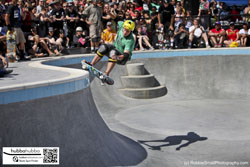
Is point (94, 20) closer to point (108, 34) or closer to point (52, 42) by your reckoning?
point (108, 34)

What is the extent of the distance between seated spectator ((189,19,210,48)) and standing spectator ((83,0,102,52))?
4388mm

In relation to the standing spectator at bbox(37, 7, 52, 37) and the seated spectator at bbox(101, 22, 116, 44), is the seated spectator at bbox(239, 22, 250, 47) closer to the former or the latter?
the seated spectator at bbox(101, 22, 116, 44)

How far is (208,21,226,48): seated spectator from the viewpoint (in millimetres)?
16763

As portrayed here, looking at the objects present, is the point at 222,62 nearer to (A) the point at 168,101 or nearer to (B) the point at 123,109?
(A) the point at 168,101

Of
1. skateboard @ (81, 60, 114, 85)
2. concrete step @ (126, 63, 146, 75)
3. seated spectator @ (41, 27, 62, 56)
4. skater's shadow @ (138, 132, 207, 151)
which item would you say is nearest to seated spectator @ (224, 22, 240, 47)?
concrete step @ (126, 63, 146, 75)

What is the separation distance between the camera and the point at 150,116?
472 inches

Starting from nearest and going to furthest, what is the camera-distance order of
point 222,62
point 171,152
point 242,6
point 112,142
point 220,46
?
point 112,142 → point 171,152 → point 222,62 → point 220,46 → point 242,6

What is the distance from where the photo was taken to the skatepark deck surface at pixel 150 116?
6.08 m

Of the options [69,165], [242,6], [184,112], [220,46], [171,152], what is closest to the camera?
[69,165]

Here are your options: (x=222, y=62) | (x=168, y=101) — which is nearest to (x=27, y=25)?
(x=168, y=101)

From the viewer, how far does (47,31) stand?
1563 centimetres

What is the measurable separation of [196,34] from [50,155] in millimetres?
12566

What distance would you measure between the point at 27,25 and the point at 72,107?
8611mm

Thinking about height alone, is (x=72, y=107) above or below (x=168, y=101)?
above
